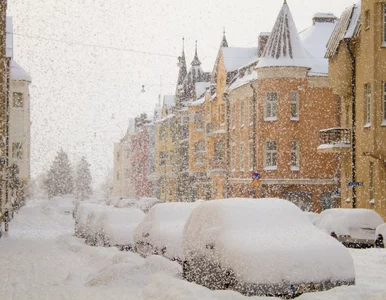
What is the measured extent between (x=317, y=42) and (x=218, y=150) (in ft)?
38.9

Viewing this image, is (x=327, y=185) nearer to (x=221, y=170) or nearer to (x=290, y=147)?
(x=290, y=147)

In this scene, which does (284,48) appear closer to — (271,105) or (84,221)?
(271,105)

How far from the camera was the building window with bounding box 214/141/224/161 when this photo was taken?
51178mm

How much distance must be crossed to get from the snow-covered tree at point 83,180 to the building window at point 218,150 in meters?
93.4

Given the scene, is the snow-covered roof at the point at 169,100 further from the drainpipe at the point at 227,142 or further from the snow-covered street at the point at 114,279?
the snow-covered street at the point at 114,279

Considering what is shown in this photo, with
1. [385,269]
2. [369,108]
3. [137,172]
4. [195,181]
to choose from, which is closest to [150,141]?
[137,172]

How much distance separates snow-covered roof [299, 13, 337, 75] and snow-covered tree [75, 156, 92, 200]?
102 metres

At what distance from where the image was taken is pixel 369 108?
96.4 ft

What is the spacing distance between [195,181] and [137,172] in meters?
39.0

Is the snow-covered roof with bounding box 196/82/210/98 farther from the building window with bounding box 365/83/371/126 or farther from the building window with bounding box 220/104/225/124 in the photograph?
the building window with bounding box 365/83/371/126

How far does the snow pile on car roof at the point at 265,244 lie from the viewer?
9742mm

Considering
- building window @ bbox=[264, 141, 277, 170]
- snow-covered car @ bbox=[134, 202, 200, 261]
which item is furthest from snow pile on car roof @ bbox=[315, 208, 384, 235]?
building window @ bbox=[264, 141, 277, 170]

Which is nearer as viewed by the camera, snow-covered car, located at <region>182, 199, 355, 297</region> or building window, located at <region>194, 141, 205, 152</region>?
snow-covered car, located at <region>182, 199, 355, 297</region>

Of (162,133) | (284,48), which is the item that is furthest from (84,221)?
(162,133)
